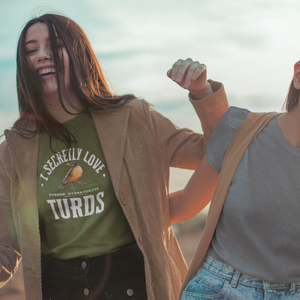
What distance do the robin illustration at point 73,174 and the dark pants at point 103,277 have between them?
0.37m

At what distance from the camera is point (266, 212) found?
137 centimetres

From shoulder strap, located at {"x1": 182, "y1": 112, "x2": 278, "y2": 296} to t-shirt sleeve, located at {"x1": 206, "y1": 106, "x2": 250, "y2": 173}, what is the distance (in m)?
0.03

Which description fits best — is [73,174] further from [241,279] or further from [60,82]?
[241,279]

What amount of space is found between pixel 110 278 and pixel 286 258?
800 mm

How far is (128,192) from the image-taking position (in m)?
1.80

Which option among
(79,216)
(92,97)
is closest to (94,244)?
(79,216)

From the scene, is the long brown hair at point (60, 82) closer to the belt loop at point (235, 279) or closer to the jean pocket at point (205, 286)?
the jean pocket at point (205, 286)

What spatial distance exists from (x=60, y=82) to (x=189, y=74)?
0.70m

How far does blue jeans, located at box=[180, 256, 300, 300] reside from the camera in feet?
4.54

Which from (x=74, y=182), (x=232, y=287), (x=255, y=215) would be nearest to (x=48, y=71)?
(x=74, y=182)

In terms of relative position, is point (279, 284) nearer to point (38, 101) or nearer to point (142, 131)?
point (142, 131)

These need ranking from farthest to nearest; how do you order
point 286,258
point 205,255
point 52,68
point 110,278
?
point 52,68 < point 110,278 < point 205,255 < point 286,258

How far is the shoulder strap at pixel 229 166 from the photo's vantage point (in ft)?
4.74

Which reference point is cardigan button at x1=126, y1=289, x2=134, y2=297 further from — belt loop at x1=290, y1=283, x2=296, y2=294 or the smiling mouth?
the smiling mouth
